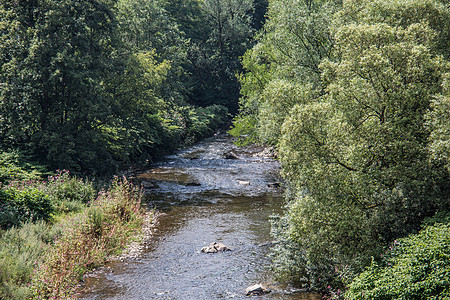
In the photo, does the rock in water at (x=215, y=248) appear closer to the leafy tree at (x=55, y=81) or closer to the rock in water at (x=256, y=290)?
the rock in water at (x=256, y=290)

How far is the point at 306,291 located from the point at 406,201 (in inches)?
141

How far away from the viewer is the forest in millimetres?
9023

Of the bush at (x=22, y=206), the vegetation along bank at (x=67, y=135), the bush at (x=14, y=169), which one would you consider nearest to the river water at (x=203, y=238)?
the vegetation along bank at (x=67, y=135)

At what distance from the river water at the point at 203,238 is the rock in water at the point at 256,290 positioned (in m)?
0.16

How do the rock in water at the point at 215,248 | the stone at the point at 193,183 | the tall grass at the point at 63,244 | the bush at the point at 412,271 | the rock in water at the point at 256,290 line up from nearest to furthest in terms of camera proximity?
the bush at the point at 412,271, the tall grass at the point at 63,244, the rock in water at the point at 256,290, the rock in water at the point at 215,248, the stone at the point at 193,183

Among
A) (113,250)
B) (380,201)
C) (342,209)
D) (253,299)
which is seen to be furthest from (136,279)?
(380,201)

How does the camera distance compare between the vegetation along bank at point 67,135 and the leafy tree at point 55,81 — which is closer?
the vegetation along bank at point 67,135

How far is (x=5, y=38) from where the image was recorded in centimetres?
1894

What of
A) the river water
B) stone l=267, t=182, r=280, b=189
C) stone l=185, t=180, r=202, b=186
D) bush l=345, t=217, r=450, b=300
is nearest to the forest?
bush l=345, t=217, r=450, b=300

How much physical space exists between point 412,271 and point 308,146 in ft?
12.6

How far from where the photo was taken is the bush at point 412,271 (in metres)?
7.23

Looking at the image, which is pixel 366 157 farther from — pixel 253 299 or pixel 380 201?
pixel 253 299

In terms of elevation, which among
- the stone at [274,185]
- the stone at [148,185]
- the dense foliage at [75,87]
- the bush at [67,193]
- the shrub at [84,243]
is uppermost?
the dense foliage at [75,87]

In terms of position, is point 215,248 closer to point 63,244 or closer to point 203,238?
point 203,238
